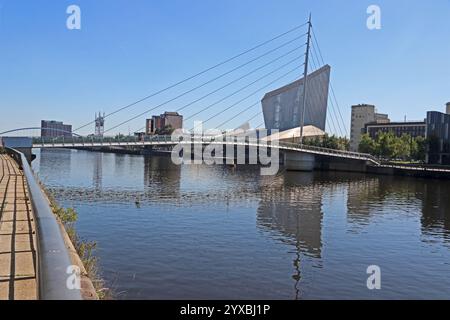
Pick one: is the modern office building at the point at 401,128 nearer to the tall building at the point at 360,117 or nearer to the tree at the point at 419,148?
the tall building at the point at 360,117

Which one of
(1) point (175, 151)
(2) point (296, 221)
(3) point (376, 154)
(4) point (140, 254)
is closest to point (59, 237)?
(4) point (140, 254)

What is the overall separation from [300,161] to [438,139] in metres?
22.6

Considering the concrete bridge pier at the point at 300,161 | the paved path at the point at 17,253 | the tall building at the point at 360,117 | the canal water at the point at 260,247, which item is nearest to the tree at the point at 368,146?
the concrete bridge pier at the point at 300,161

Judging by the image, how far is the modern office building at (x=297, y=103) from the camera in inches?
3821

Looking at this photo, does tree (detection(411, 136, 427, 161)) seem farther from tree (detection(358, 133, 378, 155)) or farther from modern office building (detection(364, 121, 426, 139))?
modern office building (detection(364, 121, 426, 139))

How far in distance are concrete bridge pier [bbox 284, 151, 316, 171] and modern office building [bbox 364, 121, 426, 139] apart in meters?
78.3

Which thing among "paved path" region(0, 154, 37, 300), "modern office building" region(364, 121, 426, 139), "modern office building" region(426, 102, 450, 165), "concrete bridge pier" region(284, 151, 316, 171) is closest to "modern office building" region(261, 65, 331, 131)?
"modern office building" region(426, 102, 450, 165)

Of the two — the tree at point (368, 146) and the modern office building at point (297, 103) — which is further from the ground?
the modern office building at point (297, 103)

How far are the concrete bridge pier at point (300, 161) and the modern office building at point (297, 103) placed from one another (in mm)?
26953
